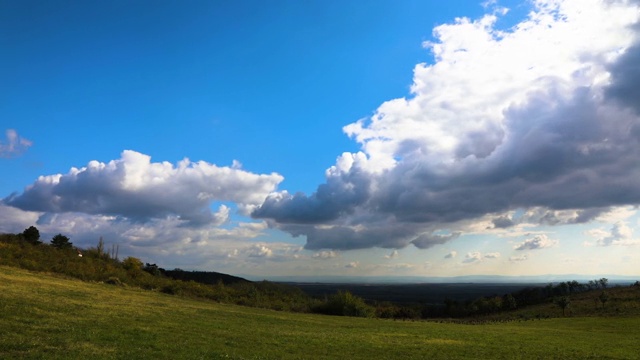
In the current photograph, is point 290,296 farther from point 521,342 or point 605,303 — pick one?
point 521,342

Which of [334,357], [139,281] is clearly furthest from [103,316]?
[139,281]

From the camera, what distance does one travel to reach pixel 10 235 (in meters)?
→ 105

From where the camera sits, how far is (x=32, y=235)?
10619cm

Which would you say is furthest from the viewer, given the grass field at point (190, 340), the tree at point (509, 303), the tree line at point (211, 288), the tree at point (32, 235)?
the tree at point (509, 303)

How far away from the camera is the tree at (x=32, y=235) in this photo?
104 metres

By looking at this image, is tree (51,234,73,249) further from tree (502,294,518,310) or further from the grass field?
tree (502,294,518,310)

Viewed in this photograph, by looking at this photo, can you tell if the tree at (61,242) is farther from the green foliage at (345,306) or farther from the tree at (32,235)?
the green foliage at (345,306)

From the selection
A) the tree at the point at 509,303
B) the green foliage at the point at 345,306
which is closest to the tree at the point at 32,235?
the green foliage at the point at 345,306

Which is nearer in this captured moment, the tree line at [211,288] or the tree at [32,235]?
the tree line at [211,288]

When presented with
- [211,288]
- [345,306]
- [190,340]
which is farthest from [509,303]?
[190,340]

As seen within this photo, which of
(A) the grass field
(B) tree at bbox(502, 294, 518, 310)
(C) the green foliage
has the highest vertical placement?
(A) the grass field

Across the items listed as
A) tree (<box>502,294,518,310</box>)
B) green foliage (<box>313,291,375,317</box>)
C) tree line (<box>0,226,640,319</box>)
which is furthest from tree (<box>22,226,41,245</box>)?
tree (<box>502,294,518,310</box>)

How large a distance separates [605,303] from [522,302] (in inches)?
1720

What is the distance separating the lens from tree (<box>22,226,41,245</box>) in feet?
342
